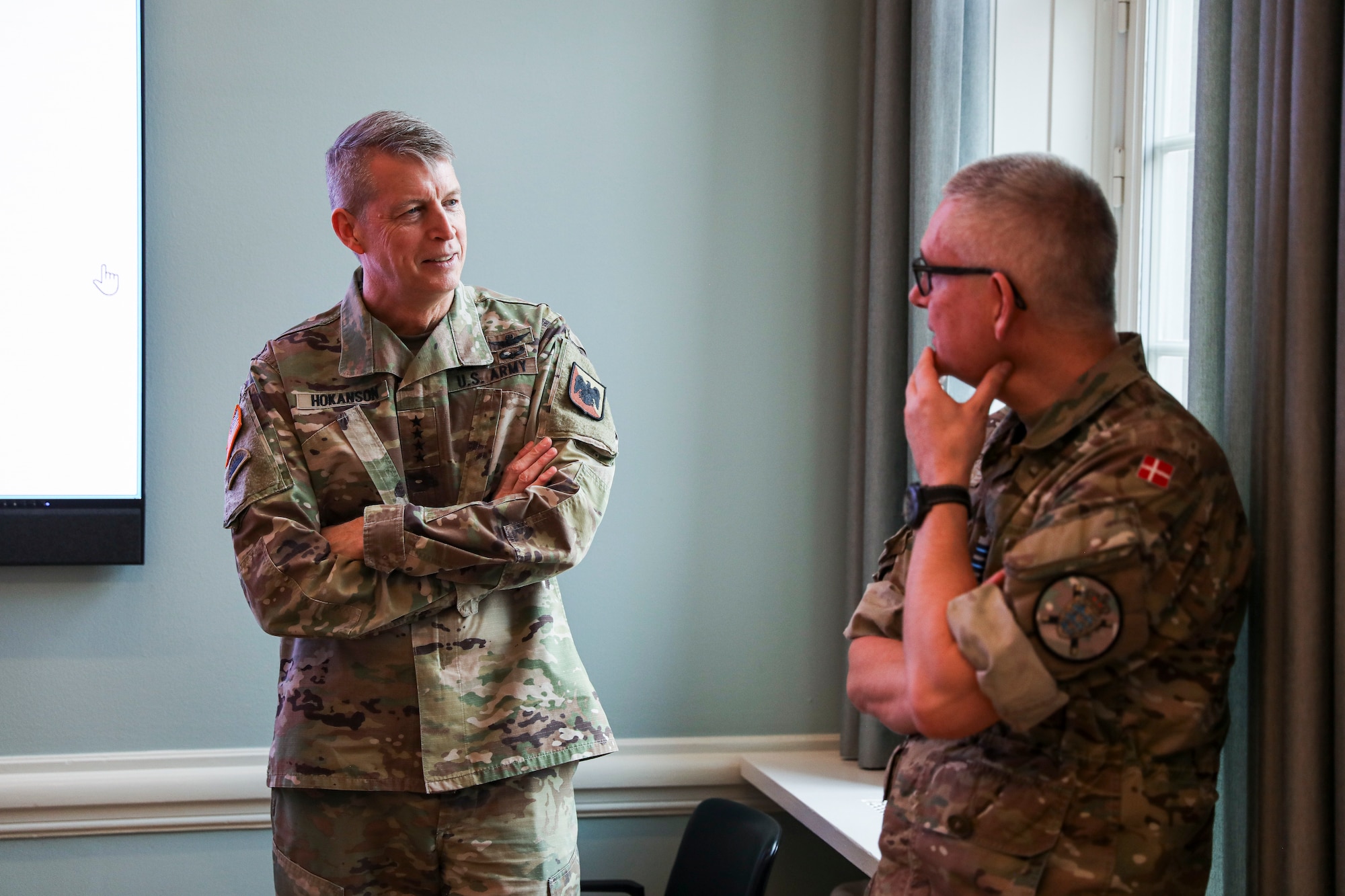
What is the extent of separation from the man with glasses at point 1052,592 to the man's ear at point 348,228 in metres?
1.08

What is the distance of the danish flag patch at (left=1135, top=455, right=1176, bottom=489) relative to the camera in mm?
1248

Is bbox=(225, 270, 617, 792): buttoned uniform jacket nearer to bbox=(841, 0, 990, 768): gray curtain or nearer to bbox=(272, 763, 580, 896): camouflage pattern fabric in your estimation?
bbox=(272, 763, 580, 896): camouflage pattern fabric

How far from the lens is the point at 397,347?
2.05 m

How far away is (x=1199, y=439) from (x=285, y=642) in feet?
5.19

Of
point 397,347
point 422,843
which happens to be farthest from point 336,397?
point 422,843

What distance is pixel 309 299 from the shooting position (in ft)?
9.34

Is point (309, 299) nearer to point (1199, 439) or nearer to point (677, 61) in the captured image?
point (677, 61)

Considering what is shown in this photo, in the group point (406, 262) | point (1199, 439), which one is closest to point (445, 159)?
point (406, 262)

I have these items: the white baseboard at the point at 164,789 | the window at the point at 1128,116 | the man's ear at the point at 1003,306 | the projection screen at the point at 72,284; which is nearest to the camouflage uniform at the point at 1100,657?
the man's ear at the point at 1003,306

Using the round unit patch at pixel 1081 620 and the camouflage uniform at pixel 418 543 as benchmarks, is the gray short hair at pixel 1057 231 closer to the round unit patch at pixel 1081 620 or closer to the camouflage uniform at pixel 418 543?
the round unit patch at pixel 1081 620

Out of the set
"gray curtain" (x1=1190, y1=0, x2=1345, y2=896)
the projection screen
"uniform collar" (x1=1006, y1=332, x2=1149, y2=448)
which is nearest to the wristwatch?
"uniform collar" (x1=1006, y1=332, x2=1149, y2=448)

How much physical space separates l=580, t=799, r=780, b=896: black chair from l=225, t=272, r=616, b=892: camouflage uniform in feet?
1.81

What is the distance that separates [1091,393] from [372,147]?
4.29 feet

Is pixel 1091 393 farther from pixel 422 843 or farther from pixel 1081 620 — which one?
pixel 422 843
